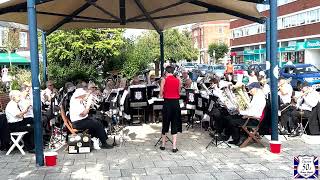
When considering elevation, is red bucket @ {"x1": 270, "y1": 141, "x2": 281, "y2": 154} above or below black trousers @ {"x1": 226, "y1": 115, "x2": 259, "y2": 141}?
below

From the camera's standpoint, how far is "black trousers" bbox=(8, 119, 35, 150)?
9.05 m

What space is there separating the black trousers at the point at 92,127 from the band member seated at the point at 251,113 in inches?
111

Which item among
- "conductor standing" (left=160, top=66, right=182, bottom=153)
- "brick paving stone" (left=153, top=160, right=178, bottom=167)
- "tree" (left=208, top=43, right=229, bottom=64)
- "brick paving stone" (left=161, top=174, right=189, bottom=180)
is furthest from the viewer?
"tree" (left=208, top=43, right=229, bottom=64)

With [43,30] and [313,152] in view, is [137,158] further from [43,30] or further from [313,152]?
[43,30]

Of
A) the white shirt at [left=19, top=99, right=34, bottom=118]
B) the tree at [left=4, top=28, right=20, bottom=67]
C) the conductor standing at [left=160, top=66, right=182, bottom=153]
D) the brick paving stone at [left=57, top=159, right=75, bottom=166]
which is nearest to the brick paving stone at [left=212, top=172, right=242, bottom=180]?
the conductor standing at [left=160, top=66, right=182, bottom=153]

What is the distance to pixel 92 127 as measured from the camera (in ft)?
30.3

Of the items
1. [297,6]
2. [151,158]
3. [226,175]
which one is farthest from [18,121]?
[297,6]

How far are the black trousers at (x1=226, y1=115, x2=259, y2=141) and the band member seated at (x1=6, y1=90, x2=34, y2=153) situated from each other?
4.28 m

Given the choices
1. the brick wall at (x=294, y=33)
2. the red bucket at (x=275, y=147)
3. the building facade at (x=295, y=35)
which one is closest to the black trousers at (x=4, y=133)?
the red bucket at (x=275, y=147)

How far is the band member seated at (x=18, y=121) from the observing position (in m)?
9.06

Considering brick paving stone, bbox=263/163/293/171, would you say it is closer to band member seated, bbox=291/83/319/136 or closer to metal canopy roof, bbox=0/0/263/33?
band member seated, bbox=291/83/319/136

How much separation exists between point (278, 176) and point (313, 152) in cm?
216

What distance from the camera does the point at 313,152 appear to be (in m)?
8.73

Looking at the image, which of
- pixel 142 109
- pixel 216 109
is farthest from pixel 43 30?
pixel 216 109
